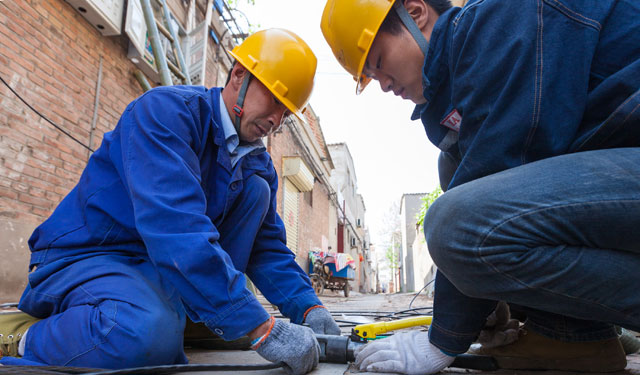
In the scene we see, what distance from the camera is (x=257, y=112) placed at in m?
2.08

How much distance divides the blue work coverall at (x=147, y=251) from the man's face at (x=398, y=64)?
0.78 meters

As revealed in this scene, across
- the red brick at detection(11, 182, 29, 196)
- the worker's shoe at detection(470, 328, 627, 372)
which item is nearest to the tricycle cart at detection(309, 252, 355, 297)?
the red brick at detection(11, 182, 29, 196)

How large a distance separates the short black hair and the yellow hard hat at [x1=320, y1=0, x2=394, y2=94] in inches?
1.0

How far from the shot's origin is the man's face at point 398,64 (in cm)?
156

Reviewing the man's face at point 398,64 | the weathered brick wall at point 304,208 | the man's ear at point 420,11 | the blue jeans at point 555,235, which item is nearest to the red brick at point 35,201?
the man's face at point 398,64

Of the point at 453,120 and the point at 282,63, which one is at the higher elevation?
the point at 282,63

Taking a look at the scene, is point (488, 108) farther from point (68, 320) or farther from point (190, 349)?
point (190, 349)

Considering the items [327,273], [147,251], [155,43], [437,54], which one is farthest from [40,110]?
[327,273]

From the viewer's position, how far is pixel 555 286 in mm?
1116

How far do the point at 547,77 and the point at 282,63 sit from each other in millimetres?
1371

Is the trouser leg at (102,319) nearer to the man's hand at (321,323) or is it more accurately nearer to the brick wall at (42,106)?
the man's hand at (321,323)

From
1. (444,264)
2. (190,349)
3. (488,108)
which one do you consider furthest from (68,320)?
(488,108)

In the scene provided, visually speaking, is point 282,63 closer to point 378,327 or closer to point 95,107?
point 378,327

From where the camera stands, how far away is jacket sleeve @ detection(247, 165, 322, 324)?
2055 mm
